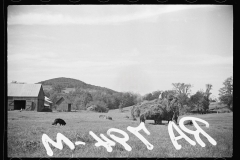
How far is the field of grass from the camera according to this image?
26.0 feet

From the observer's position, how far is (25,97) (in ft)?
28.8

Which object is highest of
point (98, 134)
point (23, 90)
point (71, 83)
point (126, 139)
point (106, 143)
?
point (71, 83)

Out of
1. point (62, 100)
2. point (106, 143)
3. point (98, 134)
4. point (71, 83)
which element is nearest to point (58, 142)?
point (98, 134)

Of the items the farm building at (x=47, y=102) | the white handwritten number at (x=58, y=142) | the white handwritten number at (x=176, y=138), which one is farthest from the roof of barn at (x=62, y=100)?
the white handwritten number at (x=176, y=138)

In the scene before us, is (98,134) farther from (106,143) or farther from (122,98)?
(122,98)

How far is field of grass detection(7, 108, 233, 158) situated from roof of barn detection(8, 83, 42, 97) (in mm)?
616

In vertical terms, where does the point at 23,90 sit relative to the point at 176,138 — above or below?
above

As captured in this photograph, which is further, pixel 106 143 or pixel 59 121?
pixel 59 121

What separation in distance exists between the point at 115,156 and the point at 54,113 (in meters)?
2.82

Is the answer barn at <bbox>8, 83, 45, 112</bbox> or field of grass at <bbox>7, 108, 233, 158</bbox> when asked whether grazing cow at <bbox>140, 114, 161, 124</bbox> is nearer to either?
field of grass at <bbox>7, 108, 233, 158</bbox>

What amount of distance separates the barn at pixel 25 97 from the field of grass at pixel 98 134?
232 mm

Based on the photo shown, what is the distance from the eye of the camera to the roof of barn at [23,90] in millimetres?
8020

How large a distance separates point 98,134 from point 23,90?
2962 millimetres
